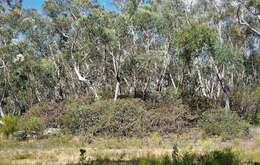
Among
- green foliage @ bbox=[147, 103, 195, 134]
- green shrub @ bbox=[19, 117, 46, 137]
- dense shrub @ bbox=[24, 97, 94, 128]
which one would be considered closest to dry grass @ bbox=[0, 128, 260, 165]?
green foliage @ bbox=[147, 103, 195, 134]

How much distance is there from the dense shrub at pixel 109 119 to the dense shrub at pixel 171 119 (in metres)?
0.63

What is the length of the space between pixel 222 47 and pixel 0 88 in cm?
2827

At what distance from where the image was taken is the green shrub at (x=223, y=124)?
26.8m

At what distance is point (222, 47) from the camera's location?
1362 inches

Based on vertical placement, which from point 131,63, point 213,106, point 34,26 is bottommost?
point 213,106

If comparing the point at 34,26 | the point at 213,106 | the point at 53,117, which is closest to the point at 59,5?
the point at 34,26

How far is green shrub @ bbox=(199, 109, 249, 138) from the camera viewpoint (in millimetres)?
26766

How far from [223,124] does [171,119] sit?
3.19 m

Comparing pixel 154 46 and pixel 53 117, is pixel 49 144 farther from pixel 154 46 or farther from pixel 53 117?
pixel 154 46

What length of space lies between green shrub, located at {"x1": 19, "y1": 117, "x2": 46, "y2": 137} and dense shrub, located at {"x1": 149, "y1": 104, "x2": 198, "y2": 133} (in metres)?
6.49

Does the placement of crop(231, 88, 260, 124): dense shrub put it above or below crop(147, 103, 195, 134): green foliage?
above

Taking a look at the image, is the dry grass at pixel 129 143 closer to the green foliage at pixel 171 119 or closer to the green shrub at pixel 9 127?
the green foliage at pixel 171 119

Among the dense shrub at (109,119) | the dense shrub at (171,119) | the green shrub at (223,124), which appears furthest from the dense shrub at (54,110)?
the green shrub at (223,124)

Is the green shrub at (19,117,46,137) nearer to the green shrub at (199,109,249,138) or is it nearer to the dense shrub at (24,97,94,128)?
the dense shrub at (24,97,94,128)
